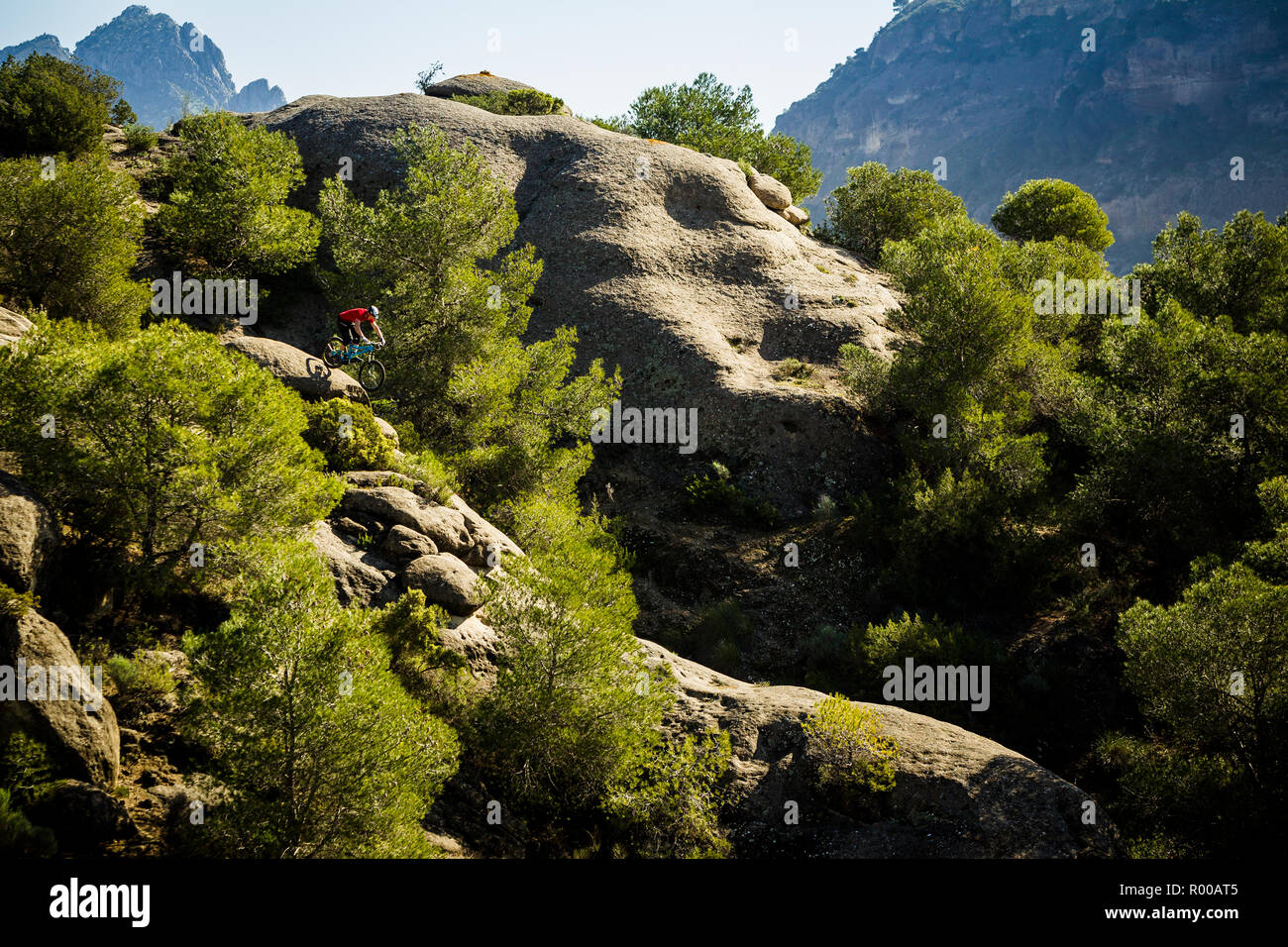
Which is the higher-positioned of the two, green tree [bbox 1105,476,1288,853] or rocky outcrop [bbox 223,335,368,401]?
rocky outcrop [bbox 223,335,368,401]

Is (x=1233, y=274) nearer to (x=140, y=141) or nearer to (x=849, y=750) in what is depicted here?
(x=849, y=750)

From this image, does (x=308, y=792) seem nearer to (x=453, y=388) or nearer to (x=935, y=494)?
(x=453, y=388)

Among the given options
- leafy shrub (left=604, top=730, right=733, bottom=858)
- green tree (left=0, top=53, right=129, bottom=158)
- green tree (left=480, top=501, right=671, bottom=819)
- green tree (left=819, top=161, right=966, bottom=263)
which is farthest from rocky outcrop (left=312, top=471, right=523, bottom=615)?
green tree (left=819, top=161, right=966, bottom=263)

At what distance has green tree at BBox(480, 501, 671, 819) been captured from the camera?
14305 mm

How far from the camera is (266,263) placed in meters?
33.1

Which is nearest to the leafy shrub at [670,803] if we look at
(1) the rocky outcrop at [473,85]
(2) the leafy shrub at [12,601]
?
(2) the leafy shrub at [12,601]

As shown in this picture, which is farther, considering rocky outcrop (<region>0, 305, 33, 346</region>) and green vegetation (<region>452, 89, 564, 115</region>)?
green vegetation (<region>452, 89, 564, 115</region>)

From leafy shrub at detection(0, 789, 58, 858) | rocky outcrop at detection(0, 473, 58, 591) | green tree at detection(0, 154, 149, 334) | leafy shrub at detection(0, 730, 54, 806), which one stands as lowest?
leafy shrub at detection(0, 789, 58, 858)

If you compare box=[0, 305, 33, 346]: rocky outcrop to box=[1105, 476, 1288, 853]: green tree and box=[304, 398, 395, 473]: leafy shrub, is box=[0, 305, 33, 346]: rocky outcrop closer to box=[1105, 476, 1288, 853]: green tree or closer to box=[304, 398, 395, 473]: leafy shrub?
box=[304, 398, 395, 473]: leafy shrub

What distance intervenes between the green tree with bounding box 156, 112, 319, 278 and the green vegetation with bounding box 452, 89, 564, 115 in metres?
25.2
